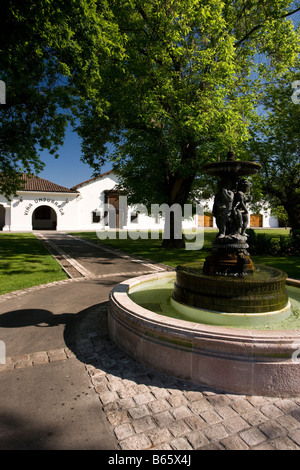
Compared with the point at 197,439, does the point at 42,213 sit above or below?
above

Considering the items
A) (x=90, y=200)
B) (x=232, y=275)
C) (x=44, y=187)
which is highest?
(x=44, y=187)

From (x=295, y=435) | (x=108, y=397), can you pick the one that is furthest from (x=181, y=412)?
(x=295, y=435)

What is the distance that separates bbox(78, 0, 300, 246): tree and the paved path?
10.3 metres

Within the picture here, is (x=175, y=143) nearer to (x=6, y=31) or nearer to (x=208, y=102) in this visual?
(x=208, y=102)

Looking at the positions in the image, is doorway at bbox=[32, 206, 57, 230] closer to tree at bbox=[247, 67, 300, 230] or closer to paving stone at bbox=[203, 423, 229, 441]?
tree at bbox=[247, 67, 300, 230]

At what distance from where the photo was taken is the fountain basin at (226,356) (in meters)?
3.16

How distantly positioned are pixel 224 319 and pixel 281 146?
1702cm

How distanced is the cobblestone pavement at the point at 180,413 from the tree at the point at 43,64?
322 inches

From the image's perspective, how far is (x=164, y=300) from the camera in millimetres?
5996

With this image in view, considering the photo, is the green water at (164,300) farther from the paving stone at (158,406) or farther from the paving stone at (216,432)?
the paving stone at (216,432)

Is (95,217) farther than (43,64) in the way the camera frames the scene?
Yes

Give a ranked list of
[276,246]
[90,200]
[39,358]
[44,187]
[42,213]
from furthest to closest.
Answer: [42,213]
[90,200]
[44,187]
[276,246]
[39,358]

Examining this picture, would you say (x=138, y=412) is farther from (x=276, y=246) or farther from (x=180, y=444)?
(x=276, y=246)

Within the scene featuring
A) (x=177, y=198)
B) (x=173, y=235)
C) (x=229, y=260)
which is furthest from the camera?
(x=173, y=235)
